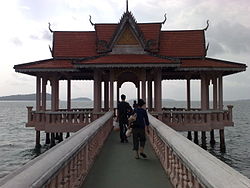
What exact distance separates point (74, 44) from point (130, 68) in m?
5.97

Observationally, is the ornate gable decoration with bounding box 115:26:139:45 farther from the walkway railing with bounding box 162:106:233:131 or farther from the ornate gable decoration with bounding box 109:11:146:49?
the walkway railing with bounding box 162:106:233:131

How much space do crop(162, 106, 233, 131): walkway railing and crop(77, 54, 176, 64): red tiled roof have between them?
3.20 metres

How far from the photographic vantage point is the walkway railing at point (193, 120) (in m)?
15.5

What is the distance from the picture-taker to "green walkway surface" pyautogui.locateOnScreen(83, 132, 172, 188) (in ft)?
16.5

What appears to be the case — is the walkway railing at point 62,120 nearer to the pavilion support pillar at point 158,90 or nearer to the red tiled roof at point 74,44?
the pavilion support pillar at point 158,90

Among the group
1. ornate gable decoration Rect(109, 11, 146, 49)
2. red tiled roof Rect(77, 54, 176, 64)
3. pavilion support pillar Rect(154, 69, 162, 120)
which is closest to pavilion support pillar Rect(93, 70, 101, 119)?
red tiled roof Rect(77, 54, 176, 64)

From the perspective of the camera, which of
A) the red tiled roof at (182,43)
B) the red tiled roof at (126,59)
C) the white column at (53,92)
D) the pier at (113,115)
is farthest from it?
the red tiled roof at (182,43)

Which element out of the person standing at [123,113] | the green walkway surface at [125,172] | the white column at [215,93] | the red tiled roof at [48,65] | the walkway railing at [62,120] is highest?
the red tiled roof at [48,65]

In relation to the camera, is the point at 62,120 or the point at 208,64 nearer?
the point at 62,120

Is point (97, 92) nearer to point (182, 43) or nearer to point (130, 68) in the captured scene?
point (130, 68)

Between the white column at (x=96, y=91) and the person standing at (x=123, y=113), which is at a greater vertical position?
the white column at (x=96, y=91)

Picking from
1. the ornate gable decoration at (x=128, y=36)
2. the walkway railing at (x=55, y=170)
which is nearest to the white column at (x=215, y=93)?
the ornate gable decoration at (x=128, y=36)

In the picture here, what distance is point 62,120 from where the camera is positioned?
15781 mm

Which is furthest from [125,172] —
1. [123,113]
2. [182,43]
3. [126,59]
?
[182,43]
